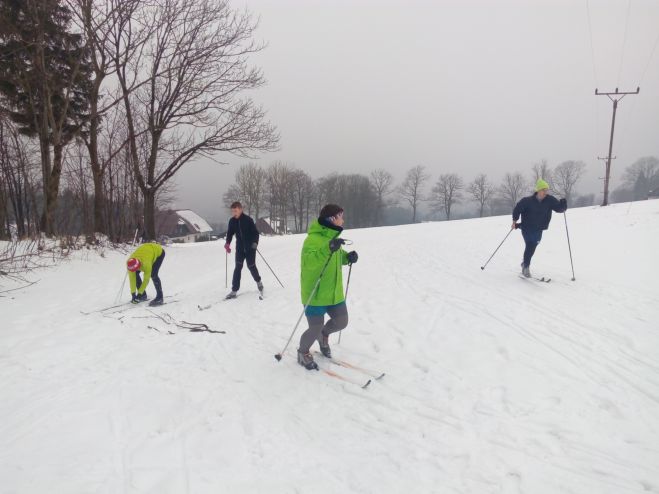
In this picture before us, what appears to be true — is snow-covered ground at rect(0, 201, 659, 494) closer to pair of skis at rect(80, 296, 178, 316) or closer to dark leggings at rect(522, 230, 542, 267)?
pair of skis at rect(80, 296, 178, 316)

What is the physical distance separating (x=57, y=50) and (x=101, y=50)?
5.40 ft

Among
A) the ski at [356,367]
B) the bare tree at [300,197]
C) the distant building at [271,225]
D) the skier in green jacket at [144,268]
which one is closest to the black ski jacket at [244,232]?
Result: the skier in green jacket at [144,268]

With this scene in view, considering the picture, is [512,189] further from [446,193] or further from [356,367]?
[356,367]

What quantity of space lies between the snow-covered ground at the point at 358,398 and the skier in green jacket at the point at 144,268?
0.47 m

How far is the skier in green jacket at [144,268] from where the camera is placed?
755 cm

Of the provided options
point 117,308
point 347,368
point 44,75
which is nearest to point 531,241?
point 347,368

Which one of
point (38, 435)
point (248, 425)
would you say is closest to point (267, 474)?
point (248, 425)

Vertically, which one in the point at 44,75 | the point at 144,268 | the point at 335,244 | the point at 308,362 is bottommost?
the point at 308,362

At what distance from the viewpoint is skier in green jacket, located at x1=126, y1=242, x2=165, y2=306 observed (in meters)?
7.55

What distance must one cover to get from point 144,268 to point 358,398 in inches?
229

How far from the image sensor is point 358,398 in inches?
153

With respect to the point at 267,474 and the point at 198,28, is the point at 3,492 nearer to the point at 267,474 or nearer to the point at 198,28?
the point at 267,474

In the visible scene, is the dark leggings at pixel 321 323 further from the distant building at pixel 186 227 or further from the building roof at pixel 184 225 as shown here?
the distant building at pixel 186 227

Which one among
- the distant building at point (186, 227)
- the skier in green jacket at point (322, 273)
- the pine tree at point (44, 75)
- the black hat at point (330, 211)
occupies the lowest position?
the distant building at point (186, 227)
